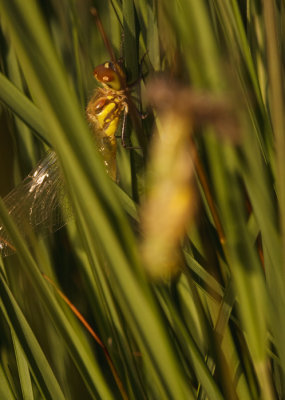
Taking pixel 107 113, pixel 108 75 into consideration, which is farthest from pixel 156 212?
pixel 107 113

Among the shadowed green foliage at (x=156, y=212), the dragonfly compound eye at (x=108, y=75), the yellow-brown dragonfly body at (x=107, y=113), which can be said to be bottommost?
the shadowed green foliage at (x=156, y=212)

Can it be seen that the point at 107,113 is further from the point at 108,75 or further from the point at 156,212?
the point at 156,212

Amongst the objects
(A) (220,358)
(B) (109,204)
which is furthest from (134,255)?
(A) (220,358)

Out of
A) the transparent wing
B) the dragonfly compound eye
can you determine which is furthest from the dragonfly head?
the transparent wing

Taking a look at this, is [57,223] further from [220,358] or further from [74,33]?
[220,358]

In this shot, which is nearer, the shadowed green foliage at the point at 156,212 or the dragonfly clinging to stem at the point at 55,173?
the shadowed green foliage at the point at 156,212

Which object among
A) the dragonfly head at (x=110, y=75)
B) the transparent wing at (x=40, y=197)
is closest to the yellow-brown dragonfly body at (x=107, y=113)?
the dragonfly head at (x=110, y=75)

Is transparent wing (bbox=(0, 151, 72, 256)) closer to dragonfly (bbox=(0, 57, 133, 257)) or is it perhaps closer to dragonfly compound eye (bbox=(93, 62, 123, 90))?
dragonfly (bbox=(0, 57, 133, 257))

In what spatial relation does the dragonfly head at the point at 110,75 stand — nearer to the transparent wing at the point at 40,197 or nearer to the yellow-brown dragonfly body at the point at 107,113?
the yellow-brown dragonfly body at the point at 107,113

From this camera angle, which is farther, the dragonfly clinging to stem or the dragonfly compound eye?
the dragonfly clinging to stem
